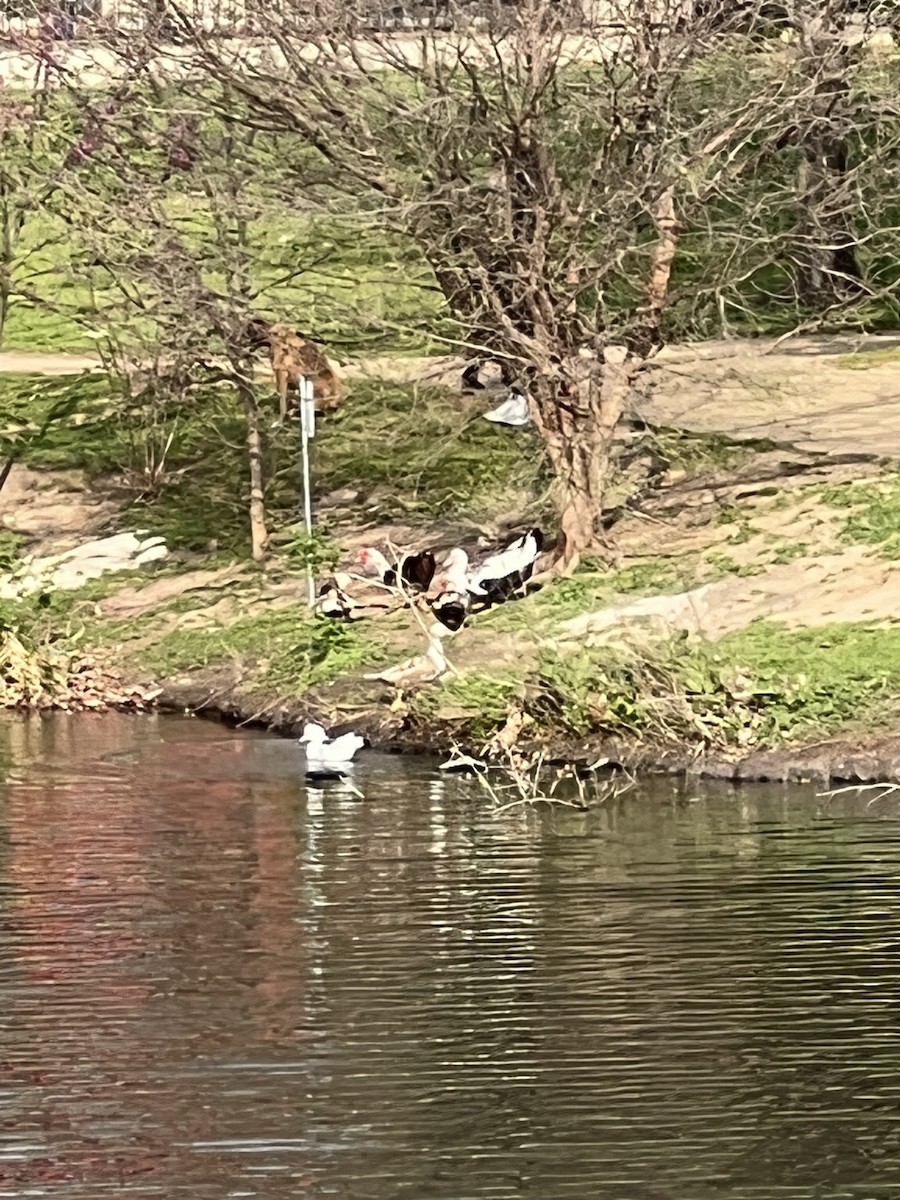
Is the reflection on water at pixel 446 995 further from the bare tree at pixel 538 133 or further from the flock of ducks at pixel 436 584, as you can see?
the bare tree at pixel 538 133

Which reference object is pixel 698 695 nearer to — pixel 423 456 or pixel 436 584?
pixel 436 584

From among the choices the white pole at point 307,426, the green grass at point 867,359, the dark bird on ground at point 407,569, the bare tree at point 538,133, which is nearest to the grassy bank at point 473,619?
the dark bird on ground at point 407,569

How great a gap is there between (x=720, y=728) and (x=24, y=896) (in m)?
4.33

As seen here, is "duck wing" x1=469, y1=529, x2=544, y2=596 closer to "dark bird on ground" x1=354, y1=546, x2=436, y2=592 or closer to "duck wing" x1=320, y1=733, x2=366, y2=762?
"dark bird on ground" x1=354, y1=546, x2=436, y2=592

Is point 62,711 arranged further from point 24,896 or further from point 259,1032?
point 259,1032

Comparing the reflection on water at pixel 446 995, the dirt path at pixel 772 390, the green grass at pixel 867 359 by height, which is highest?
the green grass at pixel 867 359

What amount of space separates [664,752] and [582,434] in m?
4.41

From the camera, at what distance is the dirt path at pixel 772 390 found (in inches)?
778

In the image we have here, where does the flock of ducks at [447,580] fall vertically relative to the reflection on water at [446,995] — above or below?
above

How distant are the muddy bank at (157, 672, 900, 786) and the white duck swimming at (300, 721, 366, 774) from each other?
0.82m

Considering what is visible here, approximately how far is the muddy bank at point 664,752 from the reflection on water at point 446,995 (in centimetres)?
33

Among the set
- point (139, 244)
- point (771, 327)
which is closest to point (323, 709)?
point (139, 244)

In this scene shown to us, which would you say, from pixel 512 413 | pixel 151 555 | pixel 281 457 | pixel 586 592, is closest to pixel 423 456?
pixel 512 413

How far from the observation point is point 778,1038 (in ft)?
Answer: 28.7
